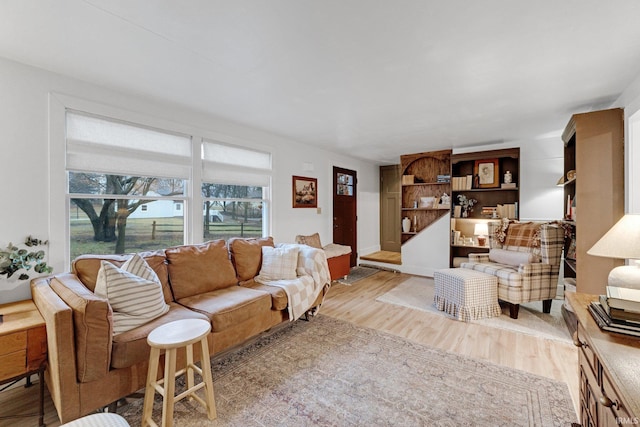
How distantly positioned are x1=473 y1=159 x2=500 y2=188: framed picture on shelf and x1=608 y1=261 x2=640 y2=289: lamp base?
11.8 ft

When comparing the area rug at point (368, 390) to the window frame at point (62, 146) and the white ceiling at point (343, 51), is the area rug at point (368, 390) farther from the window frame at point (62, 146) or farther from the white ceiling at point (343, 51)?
the white ceiling at point (343, 51)

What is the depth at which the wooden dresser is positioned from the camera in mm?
847

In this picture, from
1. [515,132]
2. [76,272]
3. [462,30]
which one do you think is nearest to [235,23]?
[462,30]

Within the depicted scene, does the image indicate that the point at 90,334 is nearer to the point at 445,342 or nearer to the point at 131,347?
the point at 131,347

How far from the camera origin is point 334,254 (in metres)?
4.68

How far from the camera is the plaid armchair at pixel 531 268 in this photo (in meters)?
3.23

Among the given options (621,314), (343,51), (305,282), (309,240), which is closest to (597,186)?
(621,314)

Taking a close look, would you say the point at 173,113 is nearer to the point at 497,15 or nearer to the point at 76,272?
the point at 76,272

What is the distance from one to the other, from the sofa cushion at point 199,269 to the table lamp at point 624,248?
2.77m

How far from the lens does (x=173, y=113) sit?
302cm

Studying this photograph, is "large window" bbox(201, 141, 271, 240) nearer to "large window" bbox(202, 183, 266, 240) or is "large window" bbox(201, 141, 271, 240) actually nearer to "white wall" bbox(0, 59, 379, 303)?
"large window" bbox(202, 183, 266, 240)

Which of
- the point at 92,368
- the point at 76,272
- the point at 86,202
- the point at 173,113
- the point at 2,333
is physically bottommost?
the point at 92,368

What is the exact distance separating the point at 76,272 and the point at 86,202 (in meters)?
0.77

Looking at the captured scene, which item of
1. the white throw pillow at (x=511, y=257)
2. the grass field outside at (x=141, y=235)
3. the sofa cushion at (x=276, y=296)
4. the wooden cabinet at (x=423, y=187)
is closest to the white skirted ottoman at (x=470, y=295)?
the white throw pillow at (x=511, y=257)
